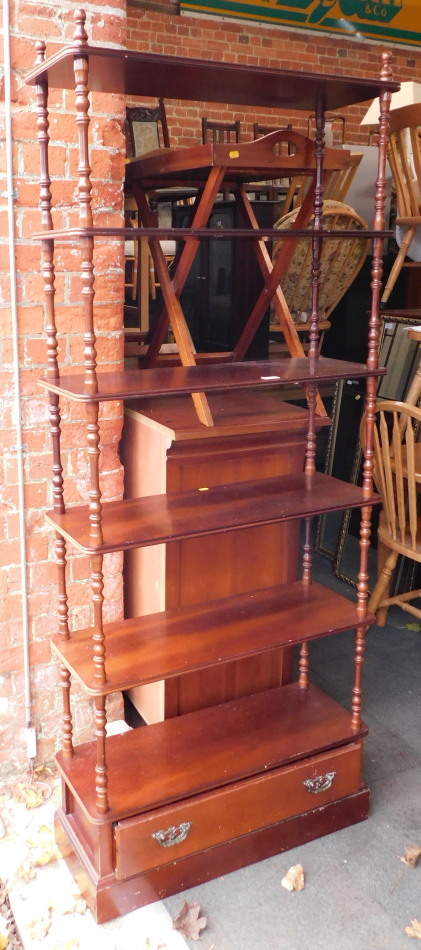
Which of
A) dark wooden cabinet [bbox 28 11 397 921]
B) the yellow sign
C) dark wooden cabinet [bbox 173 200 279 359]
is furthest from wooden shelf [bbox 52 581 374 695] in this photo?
the yellow sign

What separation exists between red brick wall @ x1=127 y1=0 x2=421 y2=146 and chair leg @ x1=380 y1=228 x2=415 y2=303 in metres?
3.58

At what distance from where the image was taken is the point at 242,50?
6.97 metres

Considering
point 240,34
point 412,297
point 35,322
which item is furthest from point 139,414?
point 240,34

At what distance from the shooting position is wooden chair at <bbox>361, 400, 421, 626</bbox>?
9.12ft

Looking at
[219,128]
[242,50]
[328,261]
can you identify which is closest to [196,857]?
[328,261]

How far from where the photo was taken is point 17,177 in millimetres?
1968

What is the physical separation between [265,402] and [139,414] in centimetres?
40

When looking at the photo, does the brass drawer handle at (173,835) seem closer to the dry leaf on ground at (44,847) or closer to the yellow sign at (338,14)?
the dry leaf on ground at (44,847)

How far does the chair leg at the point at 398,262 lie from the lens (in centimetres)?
394

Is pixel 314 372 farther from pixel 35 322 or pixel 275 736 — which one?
pixel 275 736

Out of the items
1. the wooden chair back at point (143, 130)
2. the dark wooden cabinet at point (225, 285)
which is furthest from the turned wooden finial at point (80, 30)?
the wooden chair back at point (143, 130)

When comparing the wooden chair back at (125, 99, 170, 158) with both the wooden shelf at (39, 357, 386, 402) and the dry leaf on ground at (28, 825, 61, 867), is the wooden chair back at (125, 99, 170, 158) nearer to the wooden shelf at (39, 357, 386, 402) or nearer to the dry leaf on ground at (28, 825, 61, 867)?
the wooden shelf at (39, 357, 386, 402)

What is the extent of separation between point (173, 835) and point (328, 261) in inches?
101

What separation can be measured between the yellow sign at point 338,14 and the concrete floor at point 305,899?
21.3ft
